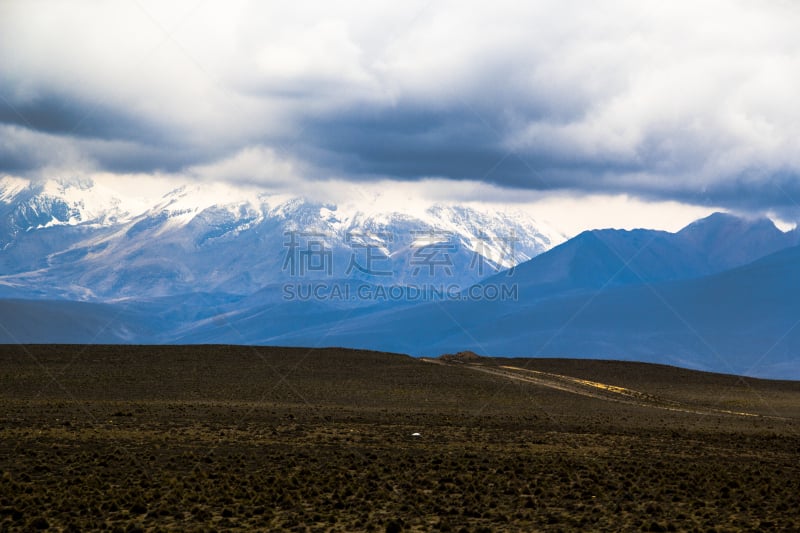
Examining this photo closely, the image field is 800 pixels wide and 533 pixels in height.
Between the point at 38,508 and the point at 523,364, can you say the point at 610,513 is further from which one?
the point at 523,364

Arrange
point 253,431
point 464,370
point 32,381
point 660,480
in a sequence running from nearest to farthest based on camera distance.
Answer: point 660,480 → point 253,431 → point 32,381 → point 464,370

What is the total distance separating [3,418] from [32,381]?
2468cm

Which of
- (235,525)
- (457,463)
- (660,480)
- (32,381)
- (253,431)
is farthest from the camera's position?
(32,381)

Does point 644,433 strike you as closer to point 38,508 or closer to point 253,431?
point 253,431

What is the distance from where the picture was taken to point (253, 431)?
4356cm

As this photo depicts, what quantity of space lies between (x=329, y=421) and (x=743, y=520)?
86.1ft

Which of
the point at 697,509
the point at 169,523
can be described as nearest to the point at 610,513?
the point at 697,509

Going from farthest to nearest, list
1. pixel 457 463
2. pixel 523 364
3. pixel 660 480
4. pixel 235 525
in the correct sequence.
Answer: pixel 523 364
pixel 457 463
pixel 660 480
pixel 235 525

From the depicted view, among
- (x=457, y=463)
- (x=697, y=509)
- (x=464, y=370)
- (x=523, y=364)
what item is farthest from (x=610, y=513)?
(x=523, y=364)

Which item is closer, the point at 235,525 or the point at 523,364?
the point at 235,525

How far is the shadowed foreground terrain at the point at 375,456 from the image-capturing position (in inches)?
1054

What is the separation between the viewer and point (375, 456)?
121 ft

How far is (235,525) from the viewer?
2558 cm

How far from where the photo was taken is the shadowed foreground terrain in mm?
26781
